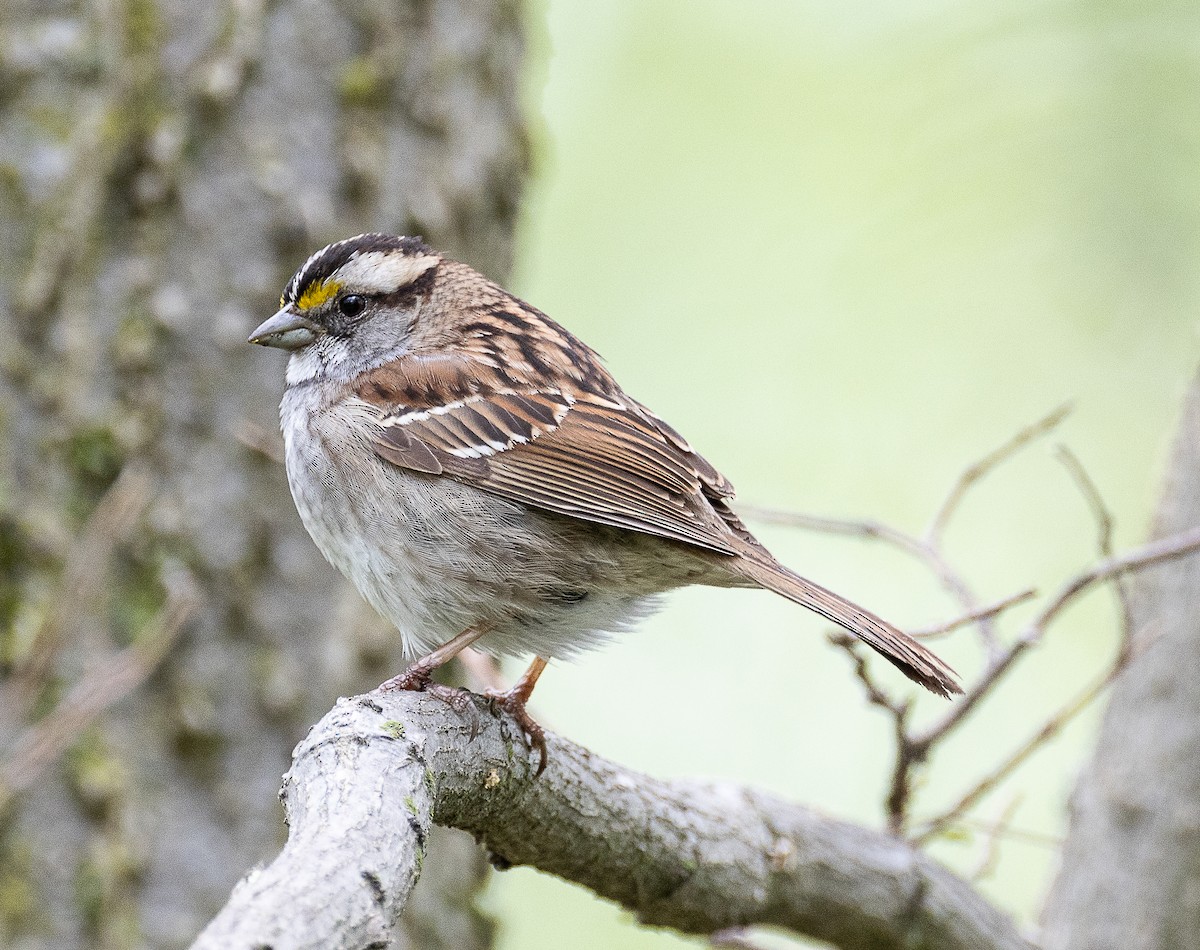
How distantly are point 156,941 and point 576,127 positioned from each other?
232 inches

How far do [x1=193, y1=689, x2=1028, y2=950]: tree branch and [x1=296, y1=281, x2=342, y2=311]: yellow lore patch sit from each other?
4.07 feet

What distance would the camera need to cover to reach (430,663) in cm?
278

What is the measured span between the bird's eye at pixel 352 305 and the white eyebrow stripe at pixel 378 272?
0.02 meters

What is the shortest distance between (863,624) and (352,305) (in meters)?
1.52

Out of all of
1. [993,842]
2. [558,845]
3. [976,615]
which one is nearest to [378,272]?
[558,845]

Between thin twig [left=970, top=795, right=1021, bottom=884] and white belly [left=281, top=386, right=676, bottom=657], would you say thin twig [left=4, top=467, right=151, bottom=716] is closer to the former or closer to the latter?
white belly [left=281, top=386, right=676, bottom=657]

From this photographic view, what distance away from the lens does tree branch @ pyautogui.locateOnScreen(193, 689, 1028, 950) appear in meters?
1.51

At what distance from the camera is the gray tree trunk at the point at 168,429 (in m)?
3.44

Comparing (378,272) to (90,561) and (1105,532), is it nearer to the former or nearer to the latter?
(90,561)

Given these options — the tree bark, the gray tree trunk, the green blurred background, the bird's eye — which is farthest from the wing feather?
the green blurred background

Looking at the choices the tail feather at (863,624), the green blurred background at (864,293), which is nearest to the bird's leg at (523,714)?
the tail feather at (863,624)

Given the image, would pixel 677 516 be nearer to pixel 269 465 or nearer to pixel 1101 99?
pixel 269 465

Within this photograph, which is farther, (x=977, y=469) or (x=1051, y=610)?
(x=977, y=469)

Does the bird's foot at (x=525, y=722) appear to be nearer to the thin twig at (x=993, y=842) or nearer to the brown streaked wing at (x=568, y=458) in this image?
the brown streaked wing at (x=568, y=458)
